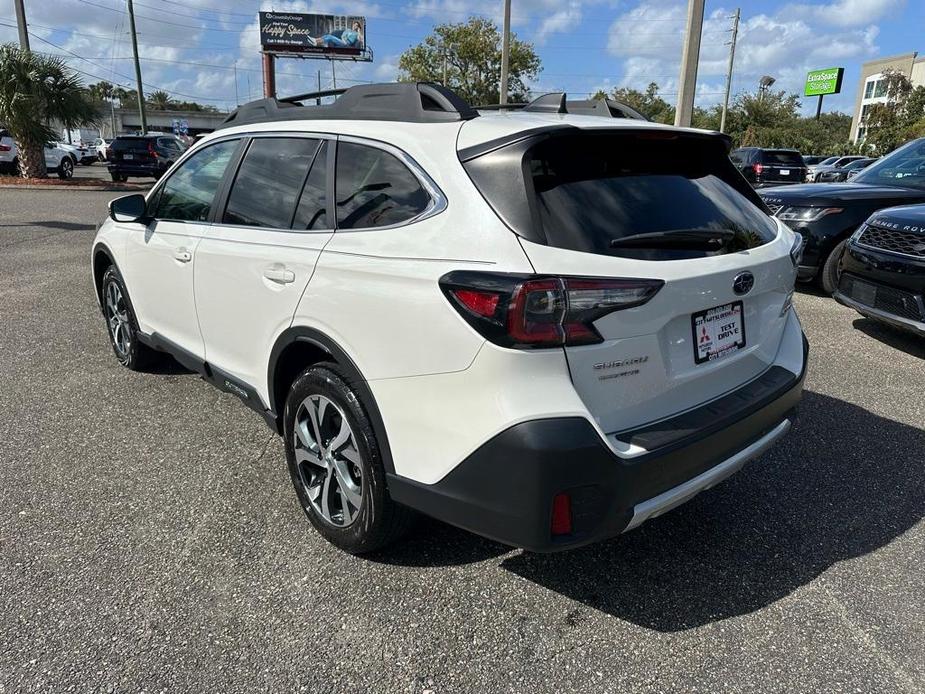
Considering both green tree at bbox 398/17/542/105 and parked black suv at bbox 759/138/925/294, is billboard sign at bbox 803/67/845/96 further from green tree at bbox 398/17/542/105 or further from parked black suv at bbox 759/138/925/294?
parked black suv at bbox 759/138/925/294

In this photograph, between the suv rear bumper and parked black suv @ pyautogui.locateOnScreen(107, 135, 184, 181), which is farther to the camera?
parked black suv @ pyautogui.locateOnScreen(107, 135, 184, 181)

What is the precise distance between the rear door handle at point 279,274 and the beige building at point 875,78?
80780 mm

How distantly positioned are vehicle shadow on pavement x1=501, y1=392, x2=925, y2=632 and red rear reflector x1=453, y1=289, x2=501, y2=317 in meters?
1.21

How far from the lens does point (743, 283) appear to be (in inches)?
95.1

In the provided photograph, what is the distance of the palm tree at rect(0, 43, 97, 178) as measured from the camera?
1931 centimetres

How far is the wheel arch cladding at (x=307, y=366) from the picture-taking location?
2.36 meters

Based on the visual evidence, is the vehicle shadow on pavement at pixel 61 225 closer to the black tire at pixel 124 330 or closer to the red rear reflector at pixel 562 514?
the black tire at pixel 124 330

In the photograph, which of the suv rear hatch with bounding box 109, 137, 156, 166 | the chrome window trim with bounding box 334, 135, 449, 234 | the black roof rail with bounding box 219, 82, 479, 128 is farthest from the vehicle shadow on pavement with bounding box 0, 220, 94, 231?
the chrome window trim with bounding box 334, 135, 449, 234

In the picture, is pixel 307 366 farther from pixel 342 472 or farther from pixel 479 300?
pixel 479 300

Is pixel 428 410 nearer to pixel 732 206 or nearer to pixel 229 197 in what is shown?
pixel 732 206

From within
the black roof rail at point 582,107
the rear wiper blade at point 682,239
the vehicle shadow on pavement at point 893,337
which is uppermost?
the black roof rail at point 582,107

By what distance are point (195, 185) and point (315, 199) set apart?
1340 millimetres

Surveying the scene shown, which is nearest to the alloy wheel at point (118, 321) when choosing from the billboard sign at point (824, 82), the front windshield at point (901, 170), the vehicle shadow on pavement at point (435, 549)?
the vehicle shadow on pavement at point (435, 549)

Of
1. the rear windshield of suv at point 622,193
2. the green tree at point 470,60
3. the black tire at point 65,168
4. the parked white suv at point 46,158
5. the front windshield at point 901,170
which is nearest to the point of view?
the rear windshield of suv at point 622,193
